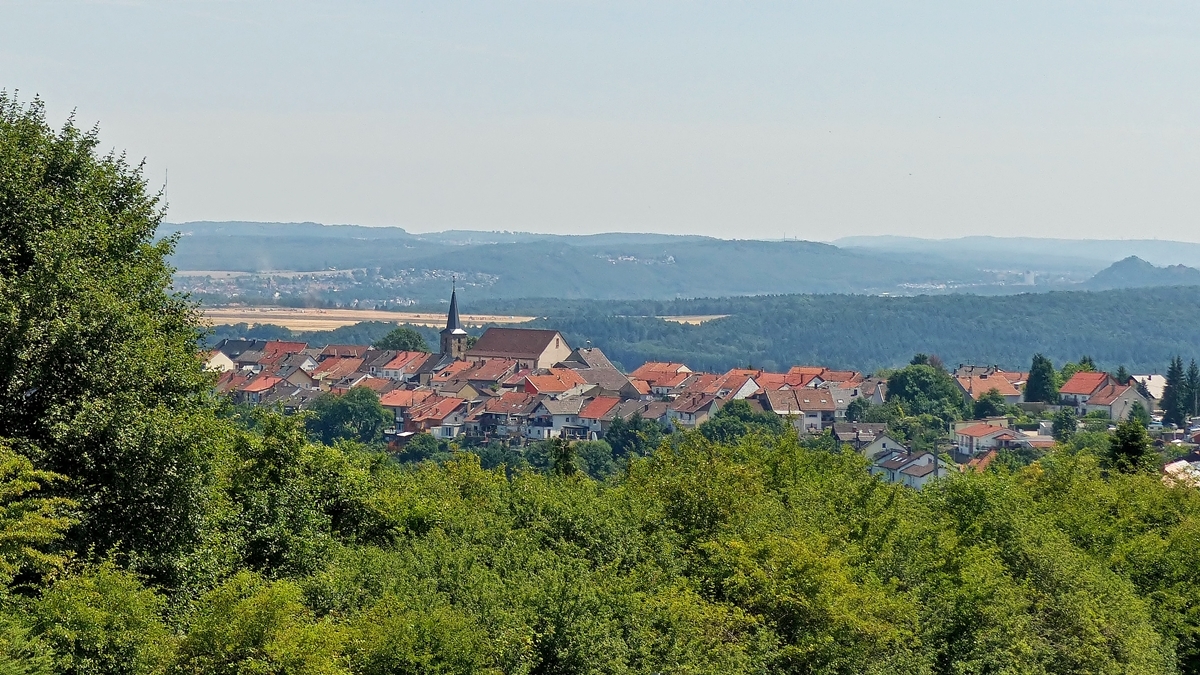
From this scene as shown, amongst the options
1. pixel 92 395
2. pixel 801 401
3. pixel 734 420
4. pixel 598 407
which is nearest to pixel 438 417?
pixel 598 407

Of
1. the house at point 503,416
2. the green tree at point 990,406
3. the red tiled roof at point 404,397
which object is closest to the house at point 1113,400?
the green tree at point 990,406

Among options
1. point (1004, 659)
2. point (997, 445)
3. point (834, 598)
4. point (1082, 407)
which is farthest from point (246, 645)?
point (1082, 407)

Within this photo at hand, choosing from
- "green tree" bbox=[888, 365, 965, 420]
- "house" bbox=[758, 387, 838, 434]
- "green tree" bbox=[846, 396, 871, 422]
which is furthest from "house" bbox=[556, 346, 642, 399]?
"green tree" bbox=[888, 365, 965, 420]

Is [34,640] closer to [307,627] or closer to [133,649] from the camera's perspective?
[133,649]

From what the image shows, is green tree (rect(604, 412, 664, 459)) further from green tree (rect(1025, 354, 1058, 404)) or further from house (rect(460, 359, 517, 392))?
house (rect(460, 359, 517, 392))

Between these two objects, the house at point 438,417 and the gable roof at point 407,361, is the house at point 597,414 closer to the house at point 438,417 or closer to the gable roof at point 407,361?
the house at point 438,417

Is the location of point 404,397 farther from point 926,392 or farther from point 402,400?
point 926,392

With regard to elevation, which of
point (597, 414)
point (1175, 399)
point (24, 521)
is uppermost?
point (24, 521)
